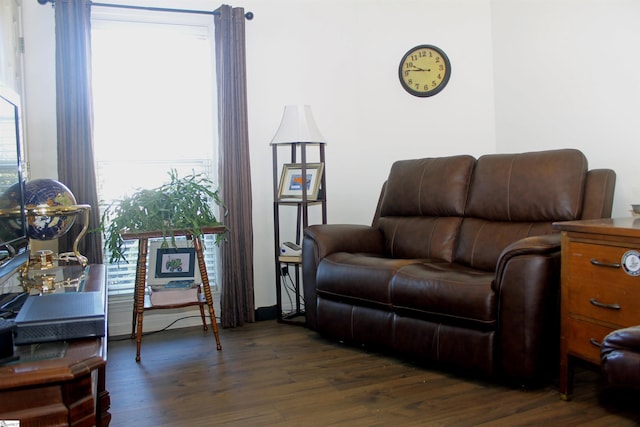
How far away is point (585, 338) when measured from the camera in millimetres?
2184

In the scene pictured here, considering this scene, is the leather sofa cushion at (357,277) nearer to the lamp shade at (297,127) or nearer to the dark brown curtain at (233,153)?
the dark brown curtain at (233,153)

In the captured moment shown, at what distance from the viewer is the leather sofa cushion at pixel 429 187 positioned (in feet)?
10.7

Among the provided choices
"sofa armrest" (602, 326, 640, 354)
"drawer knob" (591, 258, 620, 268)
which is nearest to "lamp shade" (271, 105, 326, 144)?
"drawer knob" (591, 258, 620, 268)

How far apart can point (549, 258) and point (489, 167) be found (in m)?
0.97

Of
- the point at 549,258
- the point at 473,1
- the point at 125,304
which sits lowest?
the point at 125,304

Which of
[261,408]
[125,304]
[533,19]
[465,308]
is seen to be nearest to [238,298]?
[125,304]

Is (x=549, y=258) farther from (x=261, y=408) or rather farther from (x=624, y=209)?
(x=261, y=408)

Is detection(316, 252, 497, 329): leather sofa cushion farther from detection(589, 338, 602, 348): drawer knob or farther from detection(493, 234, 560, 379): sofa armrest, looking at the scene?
detection(589, 338, 602, 348): drawer knob

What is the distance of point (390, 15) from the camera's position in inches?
161

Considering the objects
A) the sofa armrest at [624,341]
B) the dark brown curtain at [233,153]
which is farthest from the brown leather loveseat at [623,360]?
the dark brown curtain at [233,153]

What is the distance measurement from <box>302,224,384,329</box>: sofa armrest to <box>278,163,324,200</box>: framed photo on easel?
1.32ft

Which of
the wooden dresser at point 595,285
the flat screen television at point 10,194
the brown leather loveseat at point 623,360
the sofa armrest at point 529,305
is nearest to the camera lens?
the brown leather loveseat at point 623,360

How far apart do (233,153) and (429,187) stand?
132 cm

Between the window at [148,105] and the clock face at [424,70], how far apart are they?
4.88 ft
